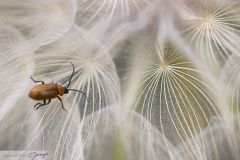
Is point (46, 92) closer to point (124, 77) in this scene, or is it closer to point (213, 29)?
point (124, 77)

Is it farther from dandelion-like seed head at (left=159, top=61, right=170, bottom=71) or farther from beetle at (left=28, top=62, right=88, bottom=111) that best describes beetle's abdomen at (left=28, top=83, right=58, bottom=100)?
dandelion-like seed head at (left=159, top=61, right=170, bottom=71)

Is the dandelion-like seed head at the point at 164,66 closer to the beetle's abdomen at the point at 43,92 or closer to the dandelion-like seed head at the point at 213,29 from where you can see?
the dandelion-like seed head at the point at 213,29

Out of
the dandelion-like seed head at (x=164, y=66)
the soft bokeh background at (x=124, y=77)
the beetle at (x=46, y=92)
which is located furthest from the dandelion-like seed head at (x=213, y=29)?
the beetle at (x=46, y=92)

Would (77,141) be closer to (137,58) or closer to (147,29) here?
(137,58)

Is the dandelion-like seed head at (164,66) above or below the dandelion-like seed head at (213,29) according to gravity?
below

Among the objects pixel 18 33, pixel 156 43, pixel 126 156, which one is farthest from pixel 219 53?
pixel 18 33

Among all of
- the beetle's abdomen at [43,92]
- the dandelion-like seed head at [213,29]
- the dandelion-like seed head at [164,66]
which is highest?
the dandelion-like seed head at [213,29]
